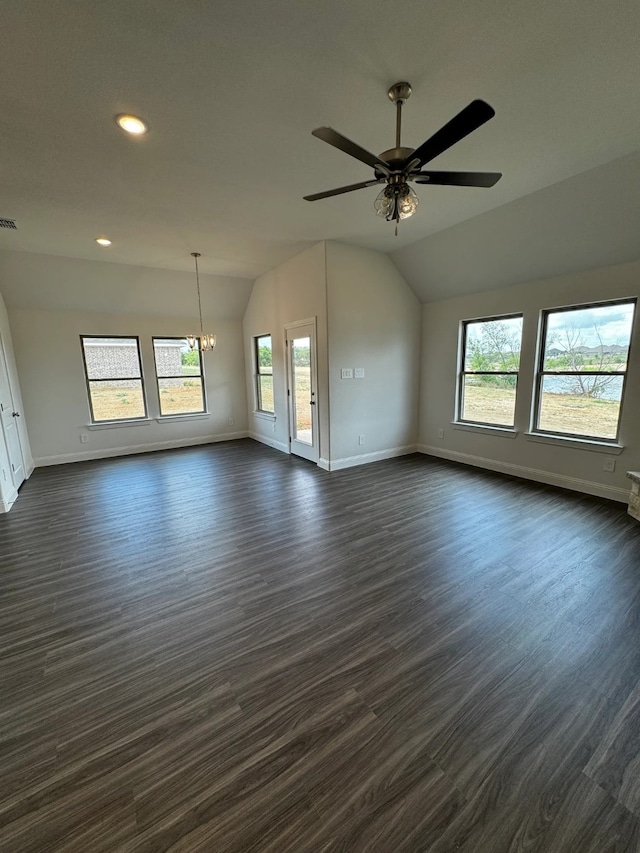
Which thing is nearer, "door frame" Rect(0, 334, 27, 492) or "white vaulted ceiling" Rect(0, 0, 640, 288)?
"white vaulted ceiling" Rect(0, 0, 640, 288)

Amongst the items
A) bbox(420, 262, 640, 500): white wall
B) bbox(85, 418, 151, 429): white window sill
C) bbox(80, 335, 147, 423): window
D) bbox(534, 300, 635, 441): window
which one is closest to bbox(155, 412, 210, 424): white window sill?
bbox(85, 418, 151, 429): white window sill

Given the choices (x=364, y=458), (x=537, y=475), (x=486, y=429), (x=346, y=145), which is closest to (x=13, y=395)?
(x=364, y=458)

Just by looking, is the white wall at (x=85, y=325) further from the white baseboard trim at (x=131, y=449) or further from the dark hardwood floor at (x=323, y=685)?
the dark hardwood floor at (x=323, y=685)

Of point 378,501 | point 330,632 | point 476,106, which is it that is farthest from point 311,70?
point 378,501

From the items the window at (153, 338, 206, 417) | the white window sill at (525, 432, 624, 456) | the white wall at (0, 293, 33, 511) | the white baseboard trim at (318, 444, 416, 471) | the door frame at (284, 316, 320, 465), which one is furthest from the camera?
the window at (153, 338, 206, 417)

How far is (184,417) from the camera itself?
6.66 meters

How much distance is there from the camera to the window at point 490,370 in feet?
15.1

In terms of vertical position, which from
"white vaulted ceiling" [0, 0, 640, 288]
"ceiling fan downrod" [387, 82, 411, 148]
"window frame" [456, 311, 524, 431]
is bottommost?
"window frame" [456, 311, 524, 431]

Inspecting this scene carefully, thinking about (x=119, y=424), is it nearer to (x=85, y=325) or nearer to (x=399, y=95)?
(x=85, y=325)

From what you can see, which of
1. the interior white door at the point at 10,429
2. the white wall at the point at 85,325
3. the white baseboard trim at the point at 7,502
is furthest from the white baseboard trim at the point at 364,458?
the interior white door at the point at 10,429

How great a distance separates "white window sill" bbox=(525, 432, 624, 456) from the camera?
12.3ft

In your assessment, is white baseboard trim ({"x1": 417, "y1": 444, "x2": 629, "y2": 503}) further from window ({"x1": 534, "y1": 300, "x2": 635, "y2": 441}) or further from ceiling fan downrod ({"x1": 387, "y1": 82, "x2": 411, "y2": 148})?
ceiling fan downrod ({"x1": 387, "y1": 82, "x2": 411, "y2": 148})

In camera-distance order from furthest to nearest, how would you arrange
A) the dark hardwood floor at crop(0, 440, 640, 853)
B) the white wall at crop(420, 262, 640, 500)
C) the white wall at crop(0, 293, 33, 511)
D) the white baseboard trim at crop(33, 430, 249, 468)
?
the white baseboard trim at crop(33, 430, 249, 468) < the white wall at crop(0, 293, 33, 511) < the white wall at crop(420, 262, 640, 500) < the dark hardwood floor at crop(0, 440, 640, 853)

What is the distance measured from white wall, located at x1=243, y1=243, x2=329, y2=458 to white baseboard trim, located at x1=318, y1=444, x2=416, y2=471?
160mm
